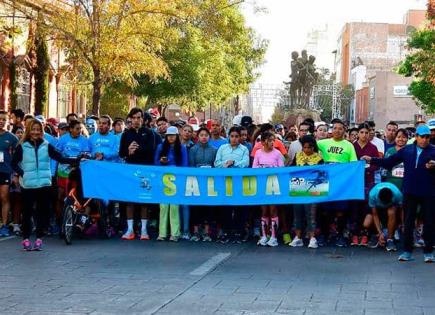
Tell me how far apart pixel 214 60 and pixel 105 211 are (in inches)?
1097

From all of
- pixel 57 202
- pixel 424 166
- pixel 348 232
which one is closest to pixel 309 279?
pixel 424 166

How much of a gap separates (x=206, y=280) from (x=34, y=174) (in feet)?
12.3

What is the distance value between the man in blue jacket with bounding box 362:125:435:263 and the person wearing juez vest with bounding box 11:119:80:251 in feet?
16.6

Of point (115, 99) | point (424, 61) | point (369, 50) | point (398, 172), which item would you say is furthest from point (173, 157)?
point (369, 50)

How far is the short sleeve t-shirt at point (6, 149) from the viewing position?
13414mm

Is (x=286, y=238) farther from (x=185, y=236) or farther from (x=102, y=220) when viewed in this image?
(x=102, y=220)

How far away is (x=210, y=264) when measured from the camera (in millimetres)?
10883

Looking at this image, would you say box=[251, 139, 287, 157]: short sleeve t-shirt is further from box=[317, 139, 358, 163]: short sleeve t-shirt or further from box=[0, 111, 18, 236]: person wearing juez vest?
box=[0, 111, 18, 236]: person wearing juez vest

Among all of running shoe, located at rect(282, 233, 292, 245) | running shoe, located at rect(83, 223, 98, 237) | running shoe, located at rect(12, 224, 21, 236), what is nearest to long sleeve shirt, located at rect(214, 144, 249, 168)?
running shoe, located at rect(282, 233, 292, 245)

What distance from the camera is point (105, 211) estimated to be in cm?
1367

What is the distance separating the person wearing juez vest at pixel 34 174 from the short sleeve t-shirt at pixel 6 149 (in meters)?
1.23

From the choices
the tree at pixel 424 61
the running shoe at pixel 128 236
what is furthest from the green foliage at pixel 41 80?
the running shoe at pixel 128 236

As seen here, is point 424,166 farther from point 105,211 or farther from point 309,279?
point 105,211

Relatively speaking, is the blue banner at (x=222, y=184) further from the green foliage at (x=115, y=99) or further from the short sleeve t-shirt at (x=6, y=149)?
the green foliage at (x=115, y=99)
